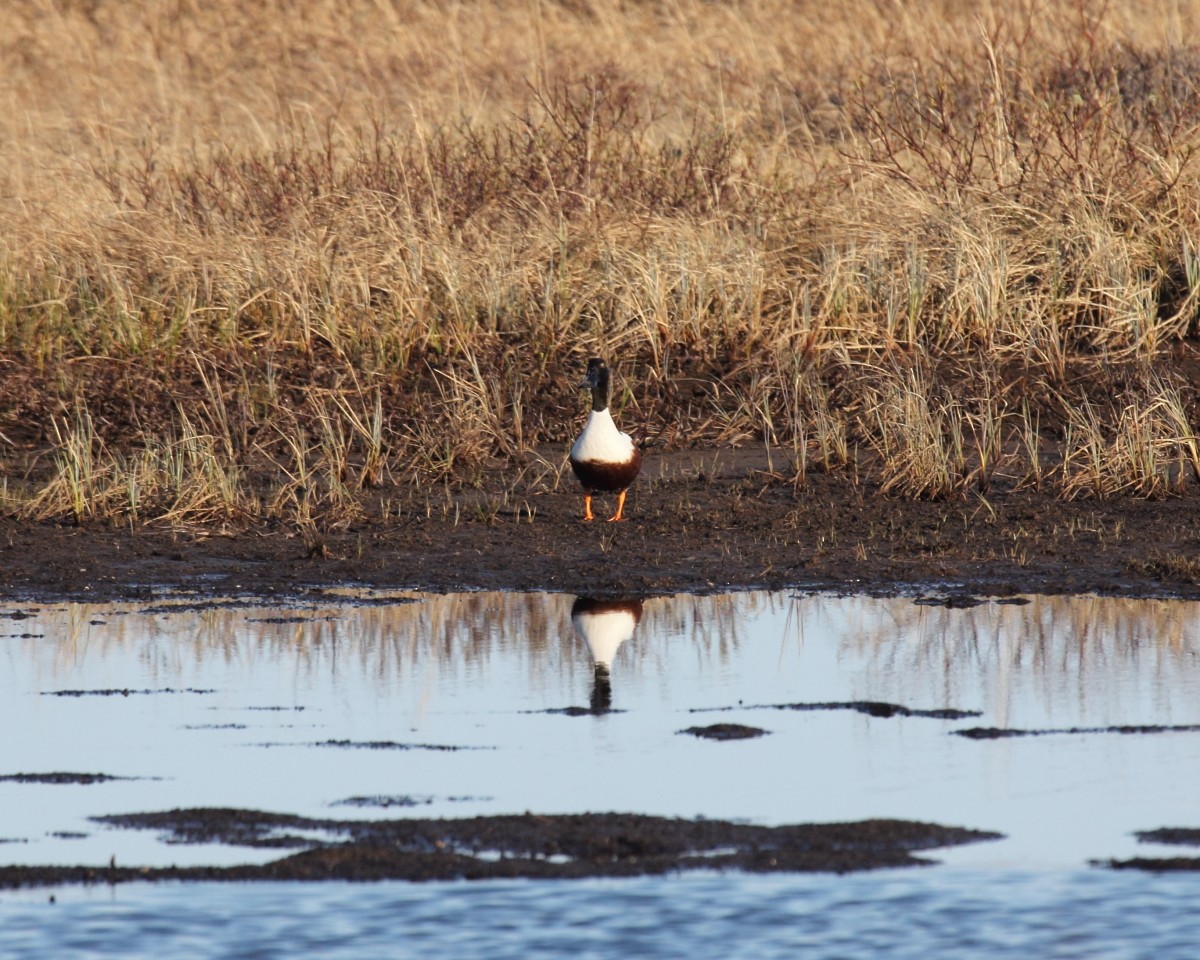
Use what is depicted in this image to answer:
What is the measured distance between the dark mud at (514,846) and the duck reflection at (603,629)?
1.29 metres

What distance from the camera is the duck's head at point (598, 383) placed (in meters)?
10.0

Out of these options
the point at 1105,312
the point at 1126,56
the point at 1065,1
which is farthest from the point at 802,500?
the point at 1065,1

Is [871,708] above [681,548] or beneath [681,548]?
beneath

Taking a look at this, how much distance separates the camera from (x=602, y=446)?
967 cm

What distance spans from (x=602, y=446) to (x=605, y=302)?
2.97 m

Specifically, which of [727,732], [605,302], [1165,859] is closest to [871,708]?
[727,732]

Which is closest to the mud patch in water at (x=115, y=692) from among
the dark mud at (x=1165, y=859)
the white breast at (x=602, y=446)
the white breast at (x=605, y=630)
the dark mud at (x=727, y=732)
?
the white breast at (x=605, y=630)

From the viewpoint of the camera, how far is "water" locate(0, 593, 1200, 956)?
4.60m

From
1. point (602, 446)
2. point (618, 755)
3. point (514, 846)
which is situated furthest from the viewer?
point (602, 446)

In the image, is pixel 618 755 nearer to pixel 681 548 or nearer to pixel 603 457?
pixel 681 548

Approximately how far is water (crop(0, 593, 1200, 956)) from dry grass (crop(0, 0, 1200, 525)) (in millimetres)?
2344

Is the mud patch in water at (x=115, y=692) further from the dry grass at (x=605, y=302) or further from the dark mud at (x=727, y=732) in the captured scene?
the dry grass at (x=605, y=302)

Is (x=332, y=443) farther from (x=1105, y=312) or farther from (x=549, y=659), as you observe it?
(x=1105, y=312)

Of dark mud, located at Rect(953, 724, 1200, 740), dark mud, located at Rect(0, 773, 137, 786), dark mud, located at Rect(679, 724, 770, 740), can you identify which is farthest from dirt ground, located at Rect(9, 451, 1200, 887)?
dark mud, located at Rect(0, 773, 137, 786)
